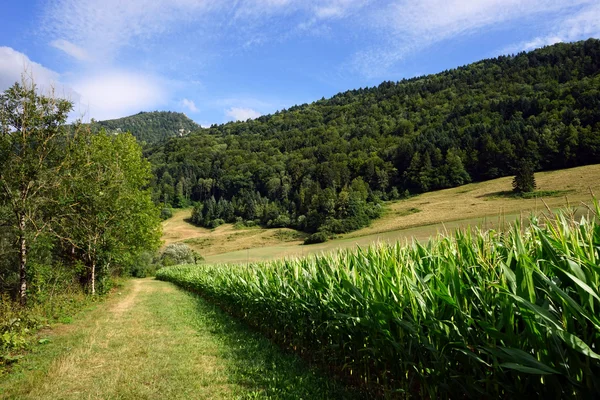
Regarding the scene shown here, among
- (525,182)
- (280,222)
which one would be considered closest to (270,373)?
(525,182)

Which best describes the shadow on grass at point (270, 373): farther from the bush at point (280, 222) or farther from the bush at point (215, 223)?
the bush at point (215, 223)

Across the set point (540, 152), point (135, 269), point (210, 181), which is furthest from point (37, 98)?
point (210, 181)

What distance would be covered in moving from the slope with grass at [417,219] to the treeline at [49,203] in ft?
67.0

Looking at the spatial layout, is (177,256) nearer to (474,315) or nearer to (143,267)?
(143,267)

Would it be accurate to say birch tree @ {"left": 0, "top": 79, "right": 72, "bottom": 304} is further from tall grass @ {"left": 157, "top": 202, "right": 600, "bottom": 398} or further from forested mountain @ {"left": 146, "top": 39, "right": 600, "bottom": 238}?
forested mountain @ {"left": 146, "top": 39, "right": 600, "bottom": 238}

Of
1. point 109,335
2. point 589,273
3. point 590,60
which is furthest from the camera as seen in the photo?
point 590,60

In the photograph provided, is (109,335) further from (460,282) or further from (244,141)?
(244,141)

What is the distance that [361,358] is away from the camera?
14.9 feet

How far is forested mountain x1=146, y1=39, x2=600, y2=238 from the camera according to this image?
76.6 metres

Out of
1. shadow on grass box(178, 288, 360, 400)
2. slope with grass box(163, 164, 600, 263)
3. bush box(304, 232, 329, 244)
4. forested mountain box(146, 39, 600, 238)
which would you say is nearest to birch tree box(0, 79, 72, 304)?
shadow on grass box(178, 288, 360, 400)

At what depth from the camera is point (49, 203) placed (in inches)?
479

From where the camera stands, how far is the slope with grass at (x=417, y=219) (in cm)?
4153

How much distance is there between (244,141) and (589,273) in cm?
16036

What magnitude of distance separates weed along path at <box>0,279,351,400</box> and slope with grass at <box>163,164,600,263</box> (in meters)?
27.3
